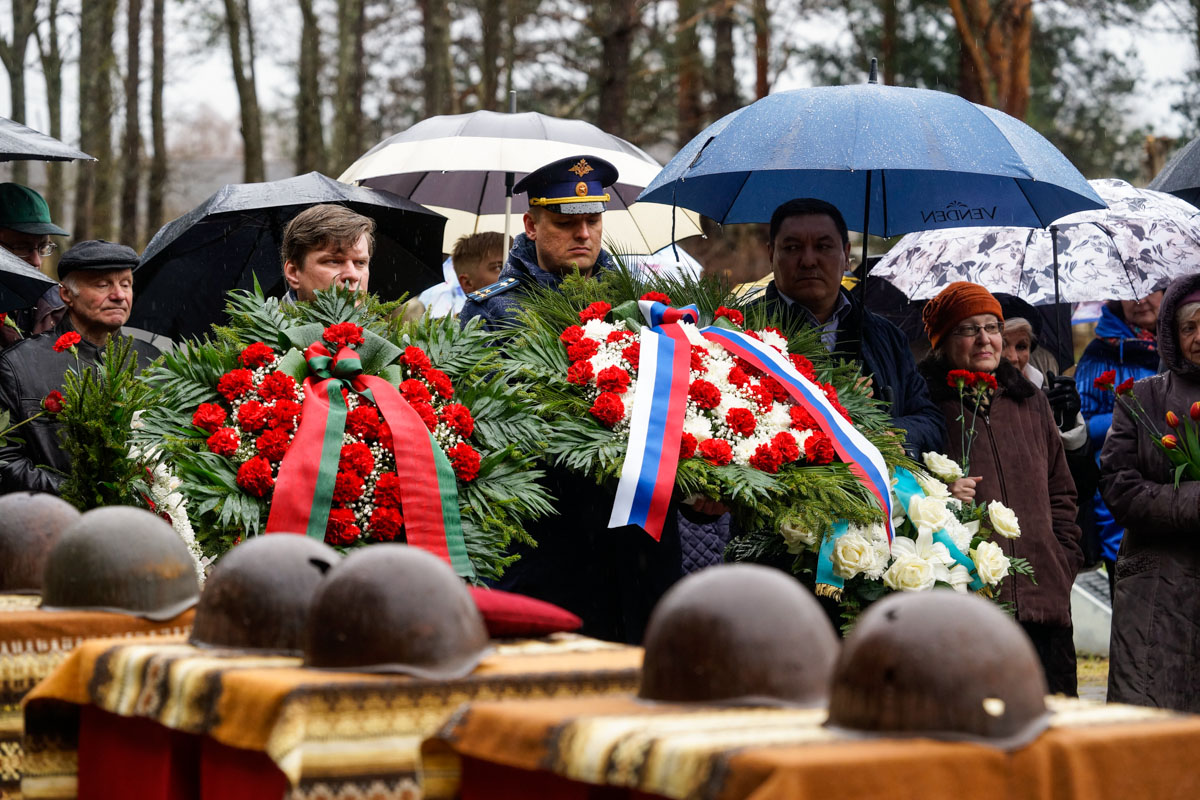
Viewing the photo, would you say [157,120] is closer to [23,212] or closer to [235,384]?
[23,212]

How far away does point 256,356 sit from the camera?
4.17 m

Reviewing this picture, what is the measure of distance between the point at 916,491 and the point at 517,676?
8.47ft

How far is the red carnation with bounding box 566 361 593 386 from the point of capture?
4.36 meters

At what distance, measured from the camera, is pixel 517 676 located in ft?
7.52

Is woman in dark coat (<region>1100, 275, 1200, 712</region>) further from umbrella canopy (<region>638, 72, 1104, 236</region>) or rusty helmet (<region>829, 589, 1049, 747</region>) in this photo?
rusty helmet (<region>829, 589, 1049, 747</region>)

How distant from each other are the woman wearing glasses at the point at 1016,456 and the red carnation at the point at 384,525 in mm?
2326

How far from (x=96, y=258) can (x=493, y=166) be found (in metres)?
2.16

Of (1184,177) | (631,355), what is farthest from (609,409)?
(1184,177)

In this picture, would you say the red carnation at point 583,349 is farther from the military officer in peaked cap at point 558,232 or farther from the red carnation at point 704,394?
the military officer in peaked cap at point 558,232

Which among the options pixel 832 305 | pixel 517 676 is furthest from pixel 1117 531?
pixel 517 676

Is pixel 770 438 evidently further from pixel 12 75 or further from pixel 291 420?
pixel 12 75

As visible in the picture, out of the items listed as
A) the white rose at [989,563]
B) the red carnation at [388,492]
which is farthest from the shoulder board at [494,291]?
the white rose at [989,563]

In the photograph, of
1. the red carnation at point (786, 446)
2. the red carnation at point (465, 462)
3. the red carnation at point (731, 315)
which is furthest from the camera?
the red carnation at point (731, 315)

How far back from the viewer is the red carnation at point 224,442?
156 inches
